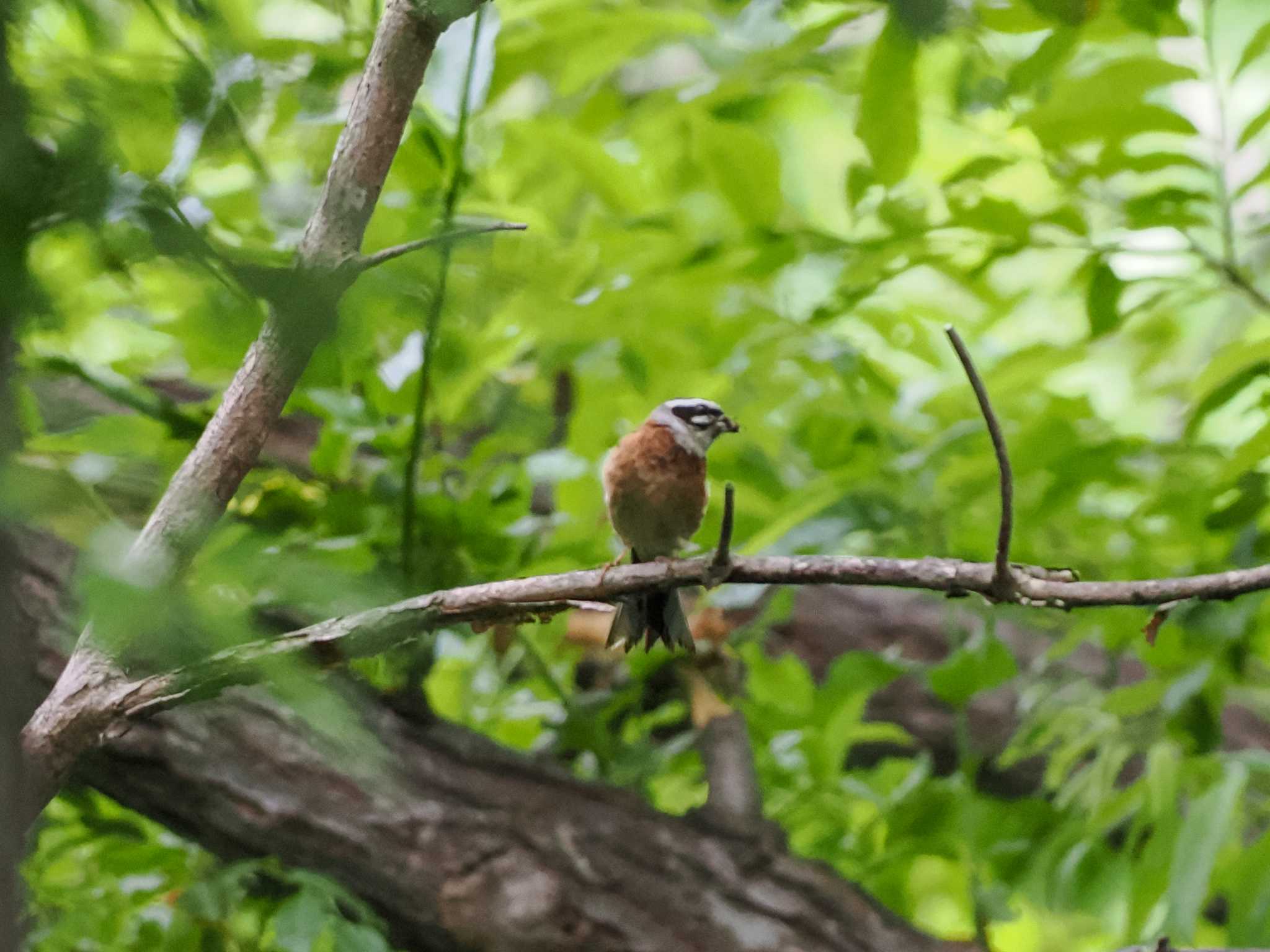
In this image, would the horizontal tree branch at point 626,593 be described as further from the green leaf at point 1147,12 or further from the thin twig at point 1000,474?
the green leaf at point 1147,12

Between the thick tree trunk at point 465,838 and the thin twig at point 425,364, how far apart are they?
26cm

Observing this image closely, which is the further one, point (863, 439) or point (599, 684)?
point (599, 684)

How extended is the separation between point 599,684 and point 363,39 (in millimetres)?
1276

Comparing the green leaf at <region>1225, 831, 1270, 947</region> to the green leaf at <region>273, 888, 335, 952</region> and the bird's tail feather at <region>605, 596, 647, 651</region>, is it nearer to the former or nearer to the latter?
the bird's tail feather at <region>605, 596, 647, 651</region>

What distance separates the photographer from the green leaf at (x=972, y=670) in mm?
1802

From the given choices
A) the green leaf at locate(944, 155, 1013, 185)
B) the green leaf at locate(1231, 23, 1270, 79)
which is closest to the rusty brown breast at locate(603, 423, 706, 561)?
the green leaf at locate(944, 155, 1013, 185)

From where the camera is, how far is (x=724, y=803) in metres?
2.00

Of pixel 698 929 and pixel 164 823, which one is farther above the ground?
pixel 164 823

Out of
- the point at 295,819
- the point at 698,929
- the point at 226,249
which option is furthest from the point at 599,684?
the point at 226,249

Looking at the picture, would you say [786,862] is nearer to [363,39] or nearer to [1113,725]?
[1113,725]

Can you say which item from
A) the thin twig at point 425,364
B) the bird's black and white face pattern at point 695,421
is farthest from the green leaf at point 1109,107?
the thin twig at point 425,364

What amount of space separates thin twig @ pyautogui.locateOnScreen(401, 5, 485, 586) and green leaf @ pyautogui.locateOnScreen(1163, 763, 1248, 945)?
1.09 meters

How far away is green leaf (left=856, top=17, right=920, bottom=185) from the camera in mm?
1292

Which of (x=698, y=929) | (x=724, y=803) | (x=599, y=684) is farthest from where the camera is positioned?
(x=599, y=684)
